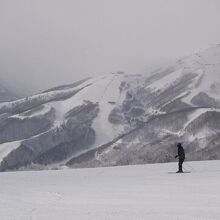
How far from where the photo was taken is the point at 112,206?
20.8 meters

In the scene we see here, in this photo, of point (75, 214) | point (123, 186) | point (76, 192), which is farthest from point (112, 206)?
point (123, 186)

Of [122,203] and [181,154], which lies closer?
[122,203]

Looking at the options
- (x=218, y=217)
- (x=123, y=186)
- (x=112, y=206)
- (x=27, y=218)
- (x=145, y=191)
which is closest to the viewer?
(x=218, y=217)

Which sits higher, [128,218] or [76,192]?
[128,218]

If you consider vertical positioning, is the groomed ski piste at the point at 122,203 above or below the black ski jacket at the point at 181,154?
above

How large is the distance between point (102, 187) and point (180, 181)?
4800 millimetres

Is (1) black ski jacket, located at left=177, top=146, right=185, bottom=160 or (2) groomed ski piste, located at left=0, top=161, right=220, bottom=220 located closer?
(2) groomed ski piste, located at left=0, top=161, right=220, bottom=220

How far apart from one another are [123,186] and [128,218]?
13.2 metres

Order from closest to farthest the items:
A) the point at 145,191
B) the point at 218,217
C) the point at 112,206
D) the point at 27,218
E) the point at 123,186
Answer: the point at 218,217 < the point at 27,218 < the point at 112,206 < the point at 145,191 < the point at 123,186

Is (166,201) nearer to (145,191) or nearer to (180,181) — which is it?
(145,191)

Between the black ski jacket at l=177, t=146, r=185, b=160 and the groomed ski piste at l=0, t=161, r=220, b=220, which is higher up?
the groomed ski piste at l=0, t=161, r=220, b=220

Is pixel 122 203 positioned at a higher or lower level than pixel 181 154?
higher

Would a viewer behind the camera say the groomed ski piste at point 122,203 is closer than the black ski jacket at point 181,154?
Yes

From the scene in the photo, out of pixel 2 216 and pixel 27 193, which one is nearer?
pixel 2 216
